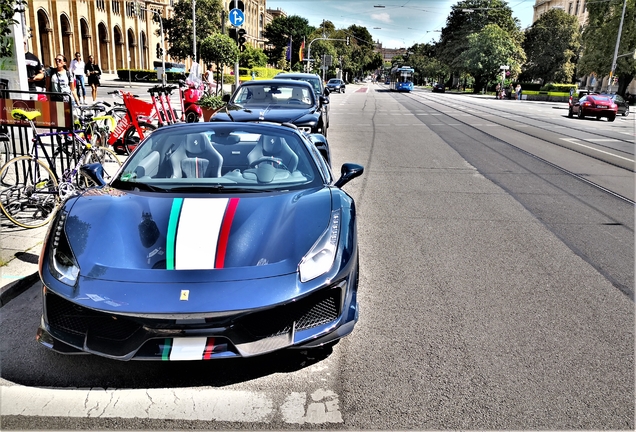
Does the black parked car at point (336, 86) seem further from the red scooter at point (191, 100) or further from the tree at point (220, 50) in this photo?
the red scooter at point (191, 100)

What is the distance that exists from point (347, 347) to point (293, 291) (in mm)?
839

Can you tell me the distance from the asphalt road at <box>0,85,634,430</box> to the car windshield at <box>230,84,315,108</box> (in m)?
5.22

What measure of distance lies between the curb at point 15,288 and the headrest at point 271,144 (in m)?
2.19

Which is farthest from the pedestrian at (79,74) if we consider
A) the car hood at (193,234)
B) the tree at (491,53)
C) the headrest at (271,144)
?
the tree at (491,53)

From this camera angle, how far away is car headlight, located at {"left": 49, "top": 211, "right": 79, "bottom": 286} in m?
2.95

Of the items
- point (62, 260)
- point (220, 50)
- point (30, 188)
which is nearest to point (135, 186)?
point (62, 260)

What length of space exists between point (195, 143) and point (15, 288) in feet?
5.94

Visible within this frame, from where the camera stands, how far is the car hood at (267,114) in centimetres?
959

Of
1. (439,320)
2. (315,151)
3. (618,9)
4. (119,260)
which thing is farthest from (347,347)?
(618,9)

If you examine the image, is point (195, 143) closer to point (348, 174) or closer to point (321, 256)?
point (348, 174)

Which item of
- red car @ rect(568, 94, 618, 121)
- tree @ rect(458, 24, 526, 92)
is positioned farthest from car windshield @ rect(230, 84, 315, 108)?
tree @ rect(458, 24, 526, 92)

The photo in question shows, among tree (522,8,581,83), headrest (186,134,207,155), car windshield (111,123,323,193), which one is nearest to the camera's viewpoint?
car windshield (111,123,323,193)

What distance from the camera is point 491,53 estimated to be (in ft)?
233

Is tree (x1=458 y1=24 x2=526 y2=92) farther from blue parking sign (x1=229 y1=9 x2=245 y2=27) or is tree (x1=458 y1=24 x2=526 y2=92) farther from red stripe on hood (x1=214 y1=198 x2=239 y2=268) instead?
red stripe on hood (x1=214 y1=198 x2=239 y2=268)
